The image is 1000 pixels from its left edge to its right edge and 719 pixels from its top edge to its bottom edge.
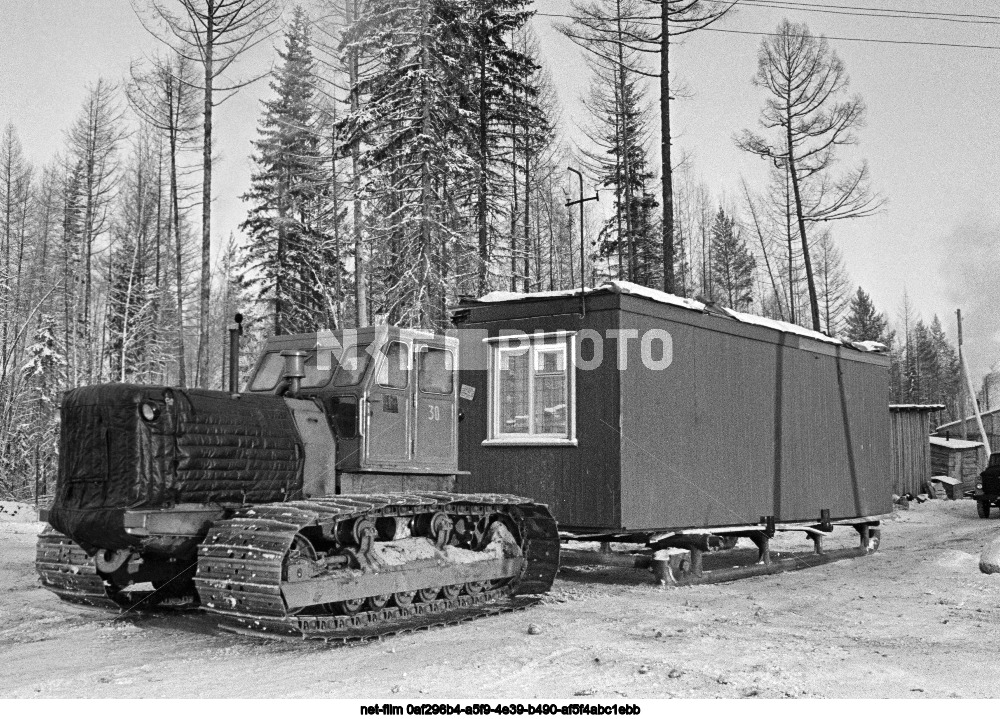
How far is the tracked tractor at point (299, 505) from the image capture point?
6.11m

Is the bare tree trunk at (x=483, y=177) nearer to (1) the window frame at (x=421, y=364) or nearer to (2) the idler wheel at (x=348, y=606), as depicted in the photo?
(1) the window frame at (x=421, y=364)

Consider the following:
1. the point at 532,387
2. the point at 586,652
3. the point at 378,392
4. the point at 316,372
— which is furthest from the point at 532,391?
the point at 586,652

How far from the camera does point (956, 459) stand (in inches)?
1206

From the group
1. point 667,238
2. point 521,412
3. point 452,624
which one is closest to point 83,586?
point 452,624

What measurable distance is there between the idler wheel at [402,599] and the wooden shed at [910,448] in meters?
22.5

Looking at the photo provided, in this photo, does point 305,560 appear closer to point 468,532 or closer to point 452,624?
point 452,624

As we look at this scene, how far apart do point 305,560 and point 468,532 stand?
6.83 ft

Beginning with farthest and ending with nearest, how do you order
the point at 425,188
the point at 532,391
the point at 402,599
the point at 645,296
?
the point at 425,188 → the point at 532,391 → the point at 645,296 → the point at 402,599

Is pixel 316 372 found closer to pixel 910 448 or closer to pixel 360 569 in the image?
pixel 360 569

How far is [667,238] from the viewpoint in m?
19.2

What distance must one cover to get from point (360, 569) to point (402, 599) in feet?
2.16

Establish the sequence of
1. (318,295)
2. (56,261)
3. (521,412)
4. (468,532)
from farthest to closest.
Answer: (56,261)
(318,295)
(521,412)
(468,532)

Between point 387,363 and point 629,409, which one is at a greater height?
point 387,363

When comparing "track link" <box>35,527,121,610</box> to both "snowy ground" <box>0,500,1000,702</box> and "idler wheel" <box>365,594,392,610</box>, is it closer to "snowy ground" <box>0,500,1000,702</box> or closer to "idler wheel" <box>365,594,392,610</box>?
"snowy ground" <box>0,500,1000,702</box>
